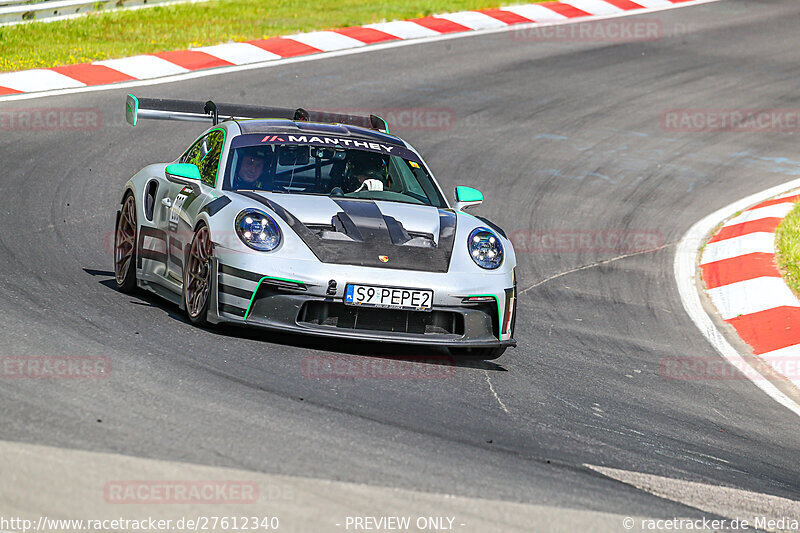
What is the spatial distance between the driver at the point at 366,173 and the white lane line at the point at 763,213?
16.3 feet

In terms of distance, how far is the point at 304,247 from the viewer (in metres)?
6.62

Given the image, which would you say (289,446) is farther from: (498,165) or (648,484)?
(498,165)

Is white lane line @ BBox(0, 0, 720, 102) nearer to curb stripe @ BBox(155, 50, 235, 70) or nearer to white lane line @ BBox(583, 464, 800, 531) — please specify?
curb stripe @ BBox(155, 50, 235, 70)

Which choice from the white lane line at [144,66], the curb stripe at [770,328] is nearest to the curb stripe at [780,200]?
the curb stripe at [770,328]

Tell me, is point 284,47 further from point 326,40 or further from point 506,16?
point 506,16

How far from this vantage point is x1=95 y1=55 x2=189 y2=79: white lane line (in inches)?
→ 580

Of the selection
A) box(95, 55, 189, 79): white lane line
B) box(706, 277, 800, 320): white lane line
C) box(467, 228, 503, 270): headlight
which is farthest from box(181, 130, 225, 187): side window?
box(95, 55, 189, 79): white lane line

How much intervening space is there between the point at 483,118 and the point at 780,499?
9.76 metres

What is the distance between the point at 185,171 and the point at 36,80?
23.7ft

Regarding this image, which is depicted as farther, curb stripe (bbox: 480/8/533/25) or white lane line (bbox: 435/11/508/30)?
curb stripe (bbox: 480/8/533/25)

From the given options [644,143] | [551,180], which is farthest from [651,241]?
[644,143]

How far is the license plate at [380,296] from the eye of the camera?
6480 millimetres

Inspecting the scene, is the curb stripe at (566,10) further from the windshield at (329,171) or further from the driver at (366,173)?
the driver at (366,173)

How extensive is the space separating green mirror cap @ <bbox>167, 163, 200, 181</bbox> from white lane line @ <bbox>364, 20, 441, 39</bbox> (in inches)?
419
